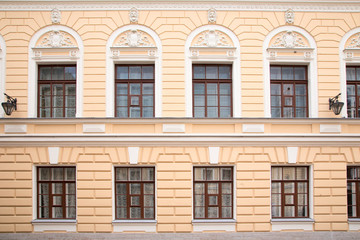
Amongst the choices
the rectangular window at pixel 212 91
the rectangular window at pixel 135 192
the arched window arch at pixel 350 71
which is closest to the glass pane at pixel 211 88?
the rectangular window at pixel 212 91

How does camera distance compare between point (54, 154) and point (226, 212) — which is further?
point (226, 212)

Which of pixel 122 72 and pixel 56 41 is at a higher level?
pixel 56 41

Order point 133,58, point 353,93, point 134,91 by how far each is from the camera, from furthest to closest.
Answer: point 353,93
point 134,91
point 133,58

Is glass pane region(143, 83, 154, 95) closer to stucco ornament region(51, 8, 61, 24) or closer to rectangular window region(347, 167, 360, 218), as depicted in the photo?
stucco ornament region(51, 8, 61, 24)

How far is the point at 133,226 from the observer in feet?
32.7

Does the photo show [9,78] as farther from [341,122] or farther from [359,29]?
[359,29]

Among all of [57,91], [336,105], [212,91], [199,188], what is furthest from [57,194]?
[336,105]

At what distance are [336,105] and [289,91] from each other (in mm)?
1621

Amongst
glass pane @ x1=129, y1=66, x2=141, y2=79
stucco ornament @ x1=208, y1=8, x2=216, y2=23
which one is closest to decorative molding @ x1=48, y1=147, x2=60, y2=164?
glass pane @ x1=129, y1=66, x2=141, y2=79

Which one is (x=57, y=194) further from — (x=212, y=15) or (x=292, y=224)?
(x=212, y=15)

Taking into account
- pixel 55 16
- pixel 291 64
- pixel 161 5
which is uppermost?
pixel 161 5

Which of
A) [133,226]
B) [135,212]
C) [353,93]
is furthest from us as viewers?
[353,93]

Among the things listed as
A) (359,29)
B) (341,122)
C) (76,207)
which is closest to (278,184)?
(341,122)

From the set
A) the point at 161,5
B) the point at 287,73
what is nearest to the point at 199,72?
the point at 161,5
